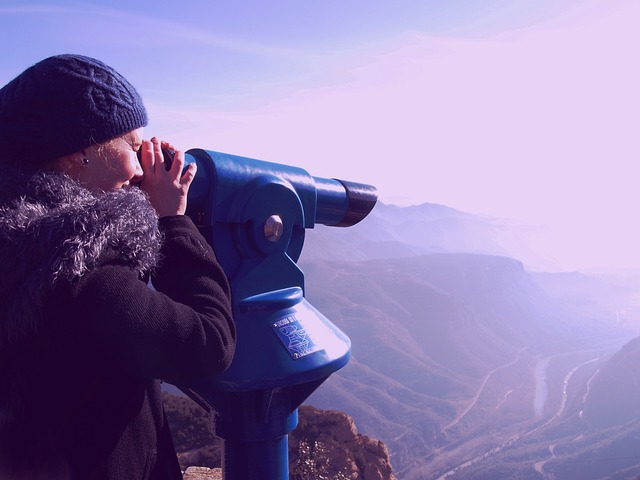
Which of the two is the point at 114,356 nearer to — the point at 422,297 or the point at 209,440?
the point at 209,440

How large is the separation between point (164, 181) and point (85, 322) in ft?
1.27

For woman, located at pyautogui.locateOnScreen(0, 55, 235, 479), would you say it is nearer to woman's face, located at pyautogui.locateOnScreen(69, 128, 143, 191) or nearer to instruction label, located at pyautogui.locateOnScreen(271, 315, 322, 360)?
woman's face, located at pyautogui.locateOnScreen(69, 128, 143, 191)

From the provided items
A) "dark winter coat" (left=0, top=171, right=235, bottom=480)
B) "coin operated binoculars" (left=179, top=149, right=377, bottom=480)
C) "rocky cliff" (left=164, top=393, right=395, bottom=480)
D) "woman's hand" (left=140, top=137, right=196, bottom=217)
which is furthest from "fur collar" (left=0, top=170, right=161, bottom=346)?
"rocky cliff" (left=164, top=393, right=395, bottom=480)

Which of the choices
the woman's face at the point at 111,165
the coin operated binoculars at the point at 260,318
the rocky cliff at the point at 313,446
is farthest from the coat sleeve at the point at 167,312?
the rocky cliff at the point at 313,446

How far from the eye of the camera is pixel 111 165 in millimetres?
1047

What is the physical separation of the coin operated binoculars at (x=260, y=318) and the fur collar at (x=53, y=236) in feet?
1.09

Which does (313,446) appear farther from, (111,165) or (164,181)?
(111,165)

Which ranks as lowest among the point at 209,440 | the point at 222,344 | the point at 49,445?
the point at 209,440

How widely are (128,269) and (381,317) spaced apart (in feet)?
251

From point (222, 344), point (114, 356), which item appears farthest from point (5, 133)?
point (222, 344)

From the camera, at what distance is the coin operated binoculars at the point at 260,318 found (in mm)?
1274

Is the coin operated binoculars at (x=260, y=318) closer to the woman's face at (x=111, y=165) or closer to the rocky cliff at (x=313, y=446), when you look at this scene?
the woman's face at (x=111, y=165)

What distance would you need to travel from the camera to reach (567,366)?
243ft

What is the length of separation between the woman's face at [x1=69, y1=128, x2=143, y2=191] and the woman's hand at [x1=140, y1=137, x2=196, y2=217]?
58mm
